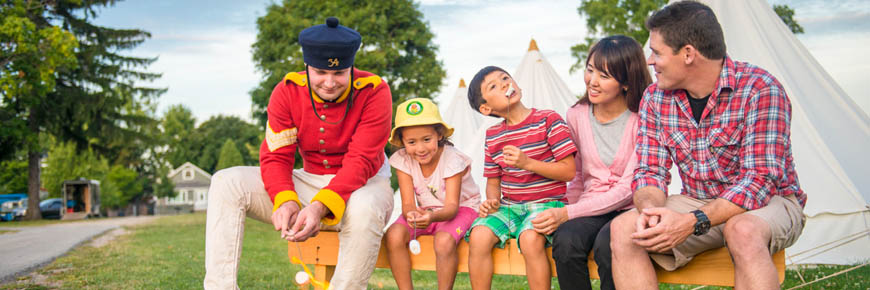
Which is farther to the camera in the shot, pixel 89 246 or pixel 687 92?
pixel 89 246

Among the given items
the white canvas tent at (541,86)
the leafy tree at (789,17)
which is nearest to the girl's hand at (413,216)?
the white canvas tent at (541,86)

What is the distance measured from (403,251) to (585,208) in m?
0.84

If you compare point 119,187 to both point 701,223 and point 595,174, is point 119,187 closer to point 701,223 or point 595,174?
point 595,174

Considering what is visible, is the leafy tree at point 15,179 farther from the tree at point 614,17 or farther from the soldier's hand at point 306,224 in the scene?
the soldier's hand at point 306,224

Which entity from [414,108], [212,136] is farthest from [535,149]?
[212,136]

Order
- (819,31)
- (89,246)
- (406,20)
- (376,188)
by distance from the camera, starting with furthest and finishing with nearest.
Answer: (406,20) → (89,246) → (819,31) → (376,188)

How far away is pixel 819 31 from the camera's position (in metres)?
7.77

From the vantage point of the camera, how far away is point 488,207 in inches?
111

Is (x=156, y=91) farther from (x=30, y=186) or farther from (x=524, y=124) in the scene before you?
(x=524, y=124)

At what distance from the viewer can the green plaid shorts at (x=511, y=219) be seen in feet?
8.80

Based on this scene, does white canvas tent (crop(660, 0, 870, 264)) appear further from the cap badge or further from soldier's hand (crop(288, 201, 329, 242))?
soldier's hand (crop(288, 201, 329, 242))

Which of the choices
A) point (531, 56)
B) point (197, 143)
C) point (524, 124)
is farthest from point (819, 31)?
point (197, 143)

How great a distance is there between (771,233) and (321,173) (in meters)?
1.96

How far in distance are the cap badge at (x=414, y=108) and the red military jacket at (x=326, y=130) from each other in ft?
0.44
